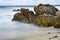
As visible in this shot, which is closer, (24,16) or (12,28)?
(12,28)

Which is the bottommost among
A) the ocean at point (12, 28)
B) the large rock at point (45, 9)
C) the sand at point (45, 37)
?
the sand at point (45, 37)

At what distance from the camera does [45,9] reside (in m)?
1.30

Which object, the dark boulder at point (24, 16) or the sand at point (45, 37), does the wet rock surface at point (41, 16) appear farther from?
the sand at point (45, 37)

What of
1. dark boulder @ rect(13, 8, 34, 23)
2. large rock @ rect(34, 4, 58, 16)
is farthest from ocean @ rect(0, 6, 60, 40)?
large rock @ rect(34, 4, 58, 16)

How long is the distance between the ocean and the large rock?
173 mm

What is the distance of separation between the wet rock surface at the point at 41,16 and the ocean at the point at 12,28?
1.7 inches

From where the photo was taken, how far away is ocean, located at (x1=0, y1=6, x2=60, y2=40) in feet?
3.46

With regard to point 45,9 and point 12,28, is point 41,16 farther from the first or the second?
point 12,28

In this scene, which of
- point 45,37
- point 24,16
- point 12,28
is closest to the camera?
point 45,37

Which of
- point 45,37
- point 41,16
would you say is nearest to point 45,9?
point 41,16

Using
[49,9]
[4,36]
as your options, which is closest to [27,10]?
[49,9]

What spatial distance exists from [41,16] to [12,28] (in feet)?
0.94

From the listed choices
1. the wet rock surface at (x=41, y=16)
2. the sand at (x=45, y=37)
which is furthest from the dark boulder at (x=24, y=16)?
the sand at (x=45, y=37)

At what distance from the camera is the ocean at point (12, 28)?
3.46ft
